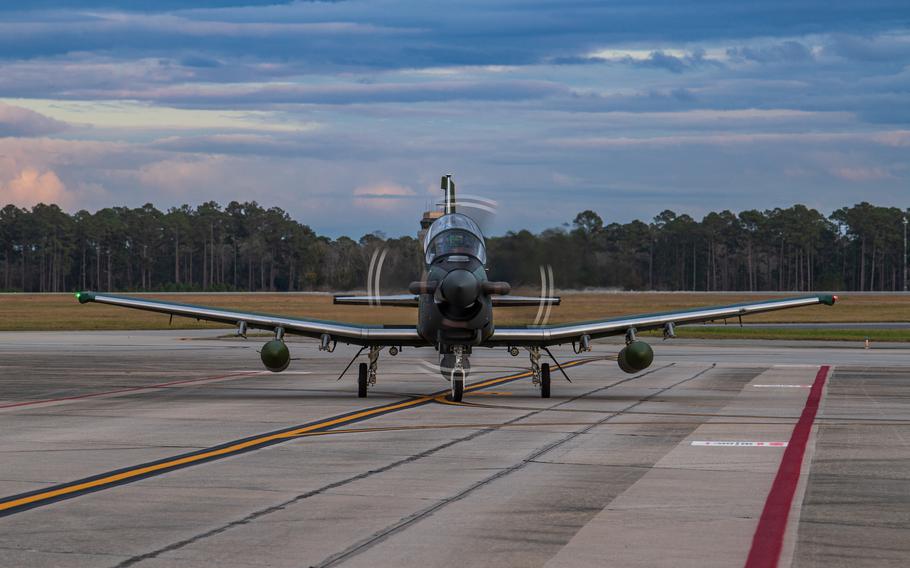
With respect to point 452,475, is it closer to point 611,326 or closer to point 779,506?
point 779,506

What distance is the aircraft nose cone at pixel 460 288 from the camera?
21.0 m

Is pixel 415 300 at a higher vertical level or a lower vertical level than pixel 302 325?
higher

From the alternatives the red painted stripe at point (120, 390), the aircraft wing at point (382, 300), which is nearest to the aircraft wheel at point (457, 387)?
the aircraft wing at point (382, 300)

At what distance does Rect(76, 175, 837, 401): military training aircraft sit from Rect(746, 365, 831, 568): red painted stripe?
20.6 feet

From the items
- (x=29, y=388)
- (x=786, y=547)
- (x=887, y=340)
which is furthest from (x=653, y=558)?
(x=887, y=340)

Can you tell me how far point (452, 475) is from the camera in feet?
43.1

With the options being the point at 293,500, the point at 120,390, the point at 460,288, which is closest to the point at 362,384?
the point at 460,288

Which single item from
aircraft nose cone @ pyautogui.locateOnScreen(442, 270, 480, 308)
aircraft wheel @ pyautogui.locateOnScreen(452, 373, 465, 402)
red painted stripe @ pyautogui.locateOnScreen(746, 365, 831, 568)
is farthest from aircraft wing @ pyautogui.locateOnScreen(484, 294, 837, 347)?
red painted stripe @ pyautogui.locateOnScreen(746, 365, 831, 568)

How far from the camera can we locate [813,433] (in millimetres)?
17875

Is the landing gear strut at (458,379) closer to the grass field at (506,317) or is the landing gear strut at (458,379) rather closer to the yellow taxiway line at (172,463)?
the yellow taxiway line at (172,463)

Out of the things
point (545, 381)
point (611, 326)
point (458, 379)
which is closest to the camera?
point (458, 379)

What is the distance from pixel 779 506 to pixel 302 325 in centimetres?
1565

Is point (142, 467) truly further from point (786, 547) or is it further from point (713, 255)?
point (713, 255)

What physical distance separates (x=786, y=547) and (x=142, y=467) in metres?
7.89
